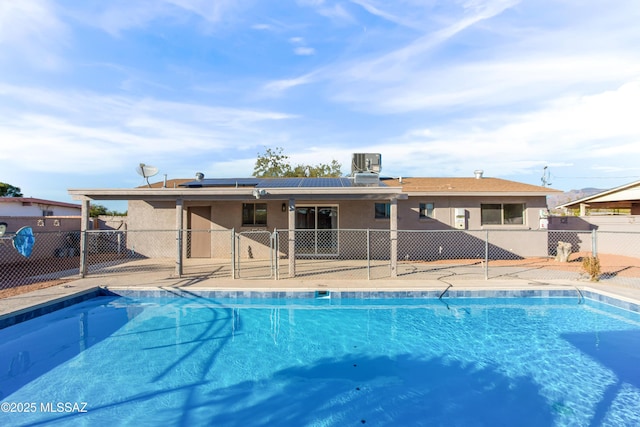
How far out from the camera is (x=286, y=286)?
8156 millimetres

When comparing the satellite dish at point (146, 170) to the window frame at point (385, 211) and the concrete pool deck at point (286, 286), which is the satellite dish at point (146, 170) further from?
the window frame at point (385, 211)

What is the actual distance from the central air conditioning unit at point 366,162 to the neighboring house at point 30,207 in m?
19.1

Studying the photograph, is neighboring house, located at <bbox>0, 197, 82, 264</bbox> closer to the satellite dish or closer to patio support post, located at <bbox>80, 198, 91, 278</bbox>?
patio support post, located at <bbox>80, 198, 91, 278</bbox>

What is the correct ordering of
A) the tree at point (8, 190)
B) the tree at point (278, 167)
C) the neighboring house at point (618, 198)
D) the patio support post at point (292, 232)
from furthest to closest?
the tree at point (278, 167), the tree at point (8, 190), the neighboring house at point (618, 198), the patio support post at point (292, 232)

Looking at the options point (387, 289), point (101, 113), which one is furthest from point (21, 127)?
point (387, 289)

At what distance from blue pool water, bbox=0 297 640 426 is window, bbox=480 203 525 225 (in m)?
A: 5.86

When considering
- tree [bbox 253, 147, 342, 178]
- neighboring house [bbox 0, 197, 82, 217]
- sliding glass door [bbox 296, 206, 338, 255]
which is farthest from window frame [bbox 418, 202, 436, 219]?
neighboring house [bbox 0, 197, 82, 217]

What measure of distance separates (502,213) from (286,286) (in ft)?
32.5

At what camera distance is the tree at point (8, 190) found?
28177mm

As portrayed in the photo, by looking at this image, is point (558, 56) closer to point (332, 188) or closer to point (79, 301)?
point (332, 188)

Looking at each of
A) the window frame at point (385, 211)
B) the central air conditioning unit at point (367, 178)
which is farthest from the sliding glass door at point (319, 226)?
the central air conditioning unit at point (367, 178)

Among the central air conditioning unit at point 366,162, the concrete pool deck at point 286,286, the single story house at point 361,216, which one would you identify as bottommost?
the concrete pool deck at point 286,286

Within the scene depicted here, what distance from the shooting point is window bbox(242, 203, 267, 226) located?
44.4 ft

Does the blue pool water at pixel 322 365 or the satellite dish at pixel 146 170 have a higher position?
the satellite dish at pixel 146 170
